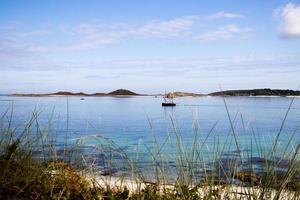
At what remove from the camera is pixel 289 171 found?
3.32m

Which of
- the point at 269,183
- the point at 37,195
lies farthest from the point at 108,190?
the point at 269,183

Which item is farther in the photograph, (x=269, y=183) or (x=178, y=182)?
(x=178, y=182)

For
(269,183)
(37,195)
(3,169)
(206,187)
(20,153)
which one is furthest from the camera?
(20,153)

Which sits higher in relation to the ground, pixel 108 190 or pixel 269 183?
pixel 269 183

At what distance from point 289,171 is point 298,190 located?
16 cm

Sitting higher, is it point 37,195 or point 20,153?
point 20,153

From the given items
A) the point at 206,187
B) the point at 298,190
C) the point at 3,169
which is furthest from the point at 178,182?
the point at 3,169

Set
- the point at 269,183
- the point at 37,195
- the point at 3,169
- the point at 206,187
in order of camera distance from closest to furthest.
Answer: the point at 269,183, the point at 206,187, the point at 37,195, the point at 3,169

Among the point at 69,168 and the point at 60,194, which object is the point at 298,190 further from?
the point at 69,168

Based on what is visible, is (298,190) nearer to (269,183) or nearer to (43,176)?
(269,183)

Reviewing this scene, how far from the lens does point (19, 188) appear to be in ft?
13.0

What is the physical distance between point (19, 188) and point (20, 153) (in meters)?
0.71

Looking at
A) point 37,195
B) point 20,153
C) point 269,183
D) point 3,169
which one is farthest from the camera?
point 20,153

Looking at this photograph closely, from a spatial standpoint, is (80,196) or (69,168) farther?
(69,168)
